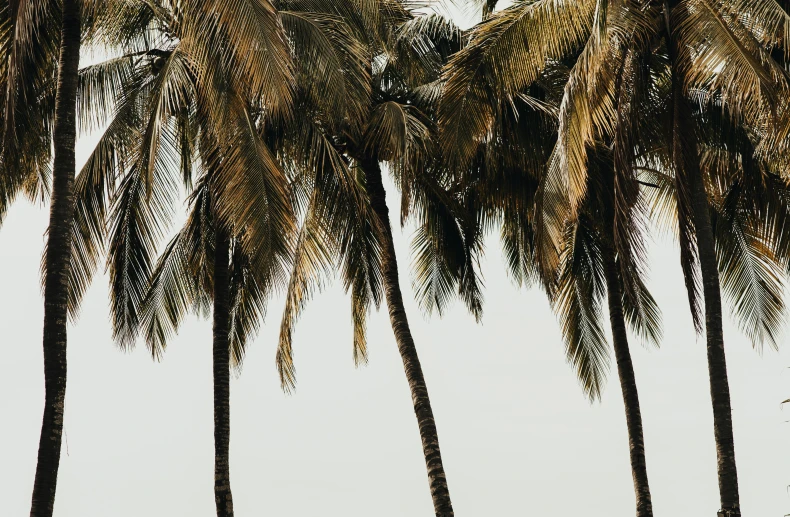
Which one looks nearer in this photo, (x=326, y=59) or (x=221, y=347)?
(x=326, y=59)

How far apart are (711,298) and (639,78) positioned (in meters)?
2.92

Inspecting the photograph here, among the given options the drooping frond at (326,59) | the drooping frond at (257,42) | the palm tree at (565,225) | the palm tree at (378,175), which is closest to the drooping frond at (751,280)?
the palm tree at (565,225)

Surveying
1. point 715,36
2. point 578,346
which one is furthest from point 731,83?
point 578,346

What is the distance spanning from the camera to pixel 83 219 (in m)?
15.1

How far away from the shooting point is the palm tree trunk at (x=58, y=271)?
1111 cm

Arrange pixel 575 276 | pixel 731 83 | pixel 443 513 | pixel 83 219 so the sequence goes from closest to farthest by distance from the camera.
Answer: pixel 731 83 → pixel 83 219 → pixel 443 513 → pixel 575 276

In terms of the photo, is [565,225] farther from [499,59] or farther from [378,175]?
[378,175]

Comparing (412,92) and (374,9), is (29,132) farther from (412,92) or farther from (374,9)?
(412,92)

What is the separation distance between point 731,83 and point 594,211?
6.19 m

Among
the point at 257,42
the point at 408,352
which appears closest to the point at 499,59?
the point at 257,42

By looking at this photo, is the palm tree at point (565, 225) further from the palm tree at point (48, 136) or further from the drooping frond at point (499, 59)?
the palm tree at point (48, 136)

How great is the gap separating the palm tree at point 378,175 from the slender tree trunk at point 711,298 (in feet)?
13.5

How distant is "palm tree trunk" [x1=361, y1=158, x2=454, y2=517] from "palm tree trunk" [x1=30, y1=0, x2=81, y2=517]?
6329mm

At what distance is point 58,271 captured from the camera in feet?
38.9
